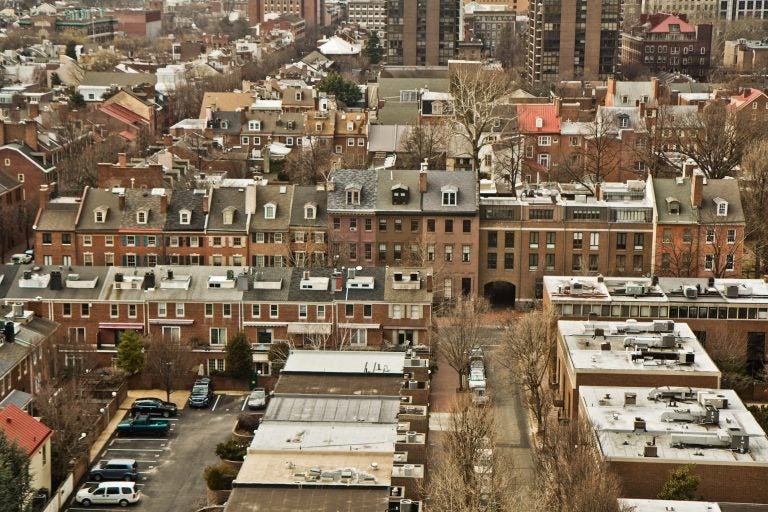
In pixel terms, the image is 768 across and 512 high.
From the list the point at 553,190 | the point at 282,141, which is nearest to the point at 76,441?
the point at 553,190

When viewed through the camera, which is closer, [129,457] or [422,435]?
[422,435]

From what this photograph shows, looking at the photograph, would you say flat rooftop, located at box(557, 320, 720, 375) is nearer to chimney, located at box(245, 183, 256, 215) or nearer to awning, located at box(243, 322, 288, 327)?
awning, located at box(243, 322, 288, 327)

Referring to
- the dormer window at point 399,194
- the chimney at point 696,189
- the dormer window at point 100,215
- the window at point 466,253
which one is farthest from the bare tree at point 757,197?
the dormer window at point 100,215

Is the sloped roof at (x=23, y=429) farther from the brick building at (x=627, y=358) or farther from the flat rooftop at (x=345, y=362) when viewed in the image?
the brick building at (x=627, y=358)

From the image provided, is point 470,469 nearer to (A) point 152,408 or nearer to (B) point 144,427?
(B) point 144,427

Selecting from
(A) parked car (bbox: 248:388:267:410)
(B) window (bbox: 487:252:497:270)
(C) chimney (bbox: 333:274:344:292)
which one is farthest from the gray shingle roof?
(A) parked car (bbox: 248:388:267:410)

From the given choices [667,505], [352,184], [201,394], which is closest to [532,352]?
[201,394]

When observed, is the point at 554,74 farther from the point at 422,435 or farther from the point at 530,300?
the point at 422,435
